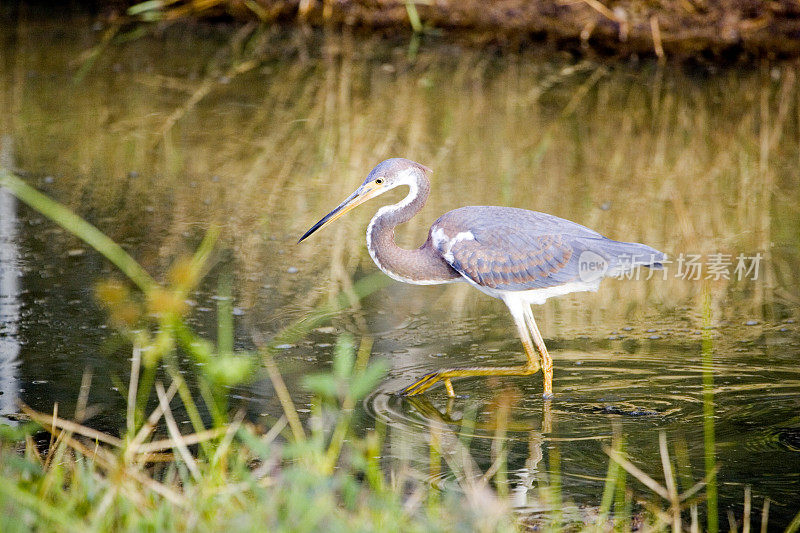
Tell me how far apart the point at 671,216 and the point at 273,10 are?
7381mm

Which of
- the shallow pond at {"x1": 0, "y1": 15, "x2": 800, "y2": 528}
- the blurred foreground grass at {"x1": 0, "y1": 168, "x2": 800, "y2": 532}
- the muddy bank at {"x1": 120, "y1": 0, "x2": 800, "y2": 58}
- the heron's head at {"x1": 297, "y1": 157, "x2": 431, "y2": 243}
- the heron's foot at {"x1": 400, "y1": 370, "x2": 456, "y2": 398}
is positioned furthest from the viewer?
the muddy bank at {"x1": 120, "y1": 0, "x2": 800, "y2": 58}

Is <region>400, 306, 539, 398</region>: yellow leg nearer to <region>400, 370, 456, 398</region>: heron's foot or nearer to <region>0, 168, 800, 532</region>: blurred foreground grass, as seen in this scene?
<region>400, 370, 456, 398</region>: heron's foot

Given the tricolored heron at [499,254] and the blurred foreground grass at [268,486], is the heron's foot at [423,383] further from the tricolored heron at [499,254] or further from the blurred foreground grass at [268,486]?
the blurred foreground grass at [268,486]

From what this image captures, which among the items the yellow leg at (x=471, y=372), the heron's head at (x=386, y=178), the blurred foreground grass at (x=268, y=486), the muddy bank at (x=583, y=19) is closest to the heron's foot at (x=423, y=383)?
the yellow leg at (x=471, y=372)

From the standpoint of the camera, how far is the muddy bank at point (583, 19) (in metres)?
11.9

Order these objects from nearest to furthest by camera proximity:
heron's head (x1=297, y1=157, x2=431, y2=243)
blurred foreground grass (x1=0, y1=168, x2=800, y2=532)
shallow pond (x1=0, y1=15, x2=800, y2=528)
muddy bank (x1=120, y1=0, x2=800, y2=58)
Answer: blurred foreground grass (x1=0, y1=168, x2=800, y2=532)
shallow pond (x1=0, y1=15, x2=800, y2=528)
heron's head (x1=297, y1=157, x2=431, y2=243)
muddy bank (x1=120, y1=0, x2=800, y2=58)

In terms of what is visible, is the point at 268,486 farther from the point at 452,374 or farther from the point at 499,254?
the point at 499,254

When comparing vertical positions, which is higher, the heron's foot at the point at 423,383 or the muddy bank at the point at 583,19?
the muddy bank at the point at 583,19

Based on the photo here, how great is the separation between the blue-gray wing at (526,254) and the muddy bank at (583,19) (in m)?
7.20

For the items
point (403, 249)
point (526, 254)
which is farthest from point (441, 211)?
point (526, 254)

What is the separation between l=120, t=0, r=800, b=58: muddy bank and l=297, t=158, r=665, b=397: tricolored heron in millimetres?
7187

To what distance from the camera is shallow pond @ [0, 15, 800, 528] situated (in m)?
4.80

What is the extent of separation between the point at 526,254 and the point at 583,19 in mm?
7980

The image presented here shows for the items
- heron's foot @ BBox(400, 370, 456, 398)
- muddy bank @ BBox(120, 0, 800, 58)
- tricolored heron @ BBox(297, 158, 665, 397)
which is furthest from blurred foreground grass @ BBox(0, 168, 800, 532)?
muddy bank @ BBox(120, 0, 800, 58)
